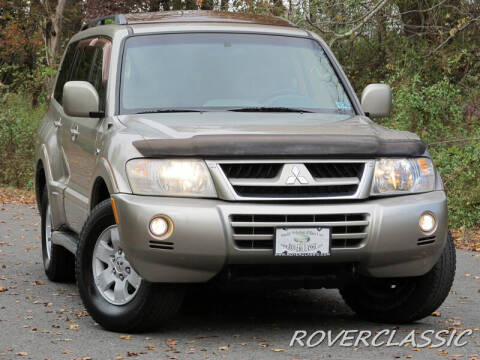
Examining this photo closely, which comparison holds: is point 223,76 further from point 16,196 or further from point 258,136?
point 16,196

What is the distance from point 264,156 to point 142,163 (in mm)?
695

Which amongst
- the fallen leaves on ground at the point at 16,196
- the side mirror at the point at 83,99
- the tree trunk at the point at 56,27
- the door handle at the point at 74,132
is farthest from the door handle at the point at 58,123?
the tree trunk at the point at 56,27

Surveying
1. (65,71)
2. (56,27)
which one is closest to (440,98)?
(65,71)

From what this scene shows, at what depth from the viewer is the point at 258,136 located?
6059mm

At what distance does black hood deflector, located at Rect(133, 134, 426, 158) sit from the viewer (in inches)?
235

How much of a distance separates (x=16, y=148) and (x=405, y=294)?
15.8m

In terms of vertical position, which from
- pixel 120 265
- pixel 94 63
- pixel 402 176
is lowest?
pixel 120 265

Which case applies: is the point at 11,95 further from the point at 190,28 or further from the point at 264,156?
the point at 264,156

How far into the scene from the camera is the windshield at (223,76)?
23.5 ft

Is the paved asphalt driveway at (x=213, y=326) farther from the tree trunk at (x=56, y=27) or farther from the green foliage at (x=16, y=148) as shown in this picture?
the tree trunk at (x=56, y=27)

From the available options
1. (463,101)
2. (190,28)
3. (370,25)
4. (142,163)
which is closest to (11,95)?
(370,25)

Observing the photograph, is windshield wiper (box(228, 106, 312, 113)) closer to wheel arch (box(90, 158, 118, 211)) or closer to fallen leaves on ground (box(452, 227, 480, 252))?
wheel arch (box(90, 158, 118, 211))

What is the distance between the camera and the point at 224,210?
589 centimetres

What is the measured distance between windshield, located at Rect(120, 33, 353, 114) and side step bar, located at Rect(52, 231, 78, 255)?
3.88ft
